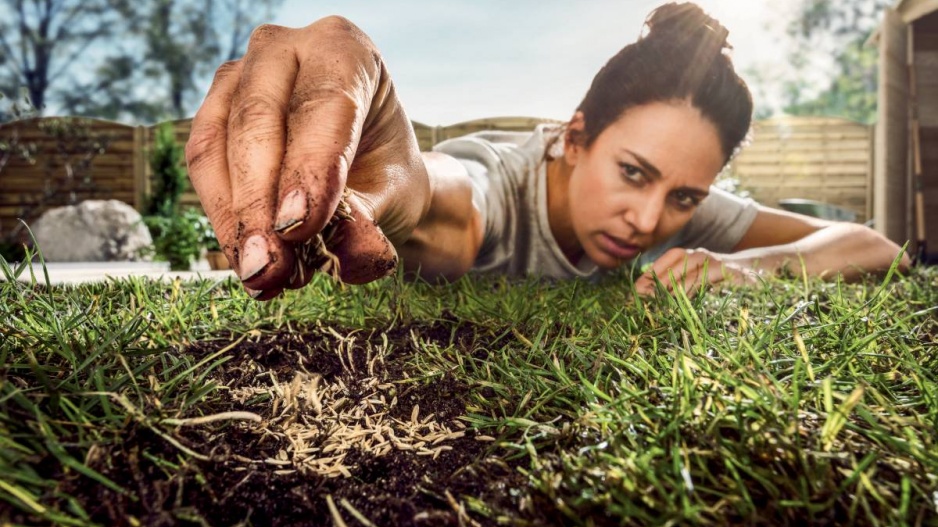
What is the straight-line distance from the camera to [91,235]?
898cm

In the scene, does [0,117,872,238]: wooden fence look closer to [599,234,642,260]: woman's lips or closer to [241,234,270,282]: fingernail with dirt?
[599,234,642,260]: woman's lips

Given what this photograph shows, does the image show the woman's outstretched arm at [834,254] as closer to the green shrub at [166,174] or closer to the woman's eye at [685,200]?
the woman's eye at [685,200]

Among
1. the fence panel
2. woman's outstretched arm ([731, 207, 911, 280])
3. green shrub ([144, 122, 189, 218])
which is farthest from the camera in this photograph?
the fence panel

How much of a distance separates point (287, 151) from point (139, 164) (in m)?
13.1

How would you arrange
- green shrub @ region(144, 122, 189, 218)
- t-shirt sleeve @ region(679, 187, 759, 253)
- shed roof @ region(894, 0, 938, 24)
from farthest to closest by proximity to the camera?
green shrub @ region(144, 122, 189, 218), shed roof @ region(894, 0, 938, 24), t-shirt sleeve @ region(679, 187, 759, 253)

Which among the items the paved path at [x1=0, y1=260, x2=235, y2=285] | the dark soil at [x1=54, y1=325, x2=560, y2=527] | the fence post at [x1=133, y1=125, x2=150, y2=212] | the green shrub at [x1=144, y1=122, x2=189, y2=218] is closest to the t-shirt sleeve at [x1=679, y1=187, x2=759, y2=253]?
the paved path at [x1=0, y1=260, x2=235, y2=285]

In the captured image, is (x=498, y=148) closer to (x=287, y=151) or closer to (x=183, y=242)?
(x=287, y=151)

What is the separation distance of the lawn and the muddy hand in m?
0.22

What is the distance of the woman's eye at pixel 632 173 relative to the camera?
3066mm

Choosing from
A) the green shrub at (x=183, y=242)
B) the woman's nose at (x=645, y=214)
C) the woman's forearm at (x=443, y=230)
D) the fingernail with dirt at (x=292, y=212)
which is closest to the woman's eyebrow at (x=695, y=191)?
the woman's nose at (x=645, y=214)

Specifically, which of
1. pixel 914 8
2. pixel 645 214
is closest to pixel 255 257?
pixel 645 214

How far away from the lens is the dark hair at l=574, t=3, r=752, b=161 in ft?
10.3

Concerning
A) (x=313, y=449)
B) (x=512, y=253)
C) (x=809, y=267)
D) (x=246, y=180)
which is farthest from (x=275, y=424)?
(x=809, y=267)

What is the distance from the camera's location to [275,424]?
1028 mm
